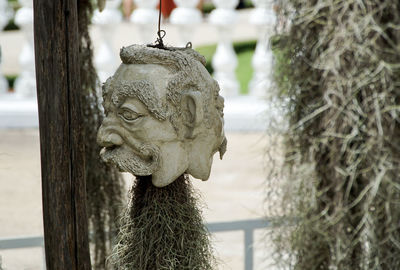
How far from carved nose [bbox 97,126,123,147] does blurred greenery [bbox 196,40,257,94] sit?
163 inches

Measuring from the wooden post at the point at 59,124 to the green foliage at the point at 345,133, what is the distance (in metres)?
0.87

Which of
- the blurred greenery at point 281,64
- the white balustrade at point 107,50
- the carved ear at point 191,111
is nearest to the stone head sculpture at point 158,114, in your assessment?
the carved ear at point 191,111

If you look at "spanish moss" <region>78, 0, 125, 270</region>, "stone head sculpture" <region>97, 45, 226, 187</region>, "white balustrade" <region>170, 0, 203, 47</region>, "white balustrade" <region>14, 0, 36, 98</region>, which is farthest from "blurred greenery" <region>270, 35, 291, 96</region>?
"white balustrade" <region>14, 0, 36, 98</region>

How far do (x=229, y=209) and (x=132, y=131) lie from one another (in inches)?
79.4

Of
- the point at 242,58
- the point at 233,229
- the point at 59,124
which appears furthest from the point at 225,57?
the point at 242,58

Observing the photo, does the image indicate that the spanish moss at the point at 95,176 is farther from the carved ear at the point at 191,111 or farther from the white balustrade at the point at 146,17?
the white balustrade at the point at 146,17

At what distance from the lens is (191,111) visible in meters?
1.42

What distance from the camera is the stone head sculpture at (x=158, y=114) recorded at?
140cm

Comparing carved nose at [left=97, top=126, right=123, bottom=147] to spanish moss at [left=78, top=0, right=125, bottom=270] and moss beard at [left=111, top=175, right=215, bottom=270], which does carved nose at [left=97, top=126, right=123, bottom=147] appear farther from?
spanish moss at [left=78, top=0, right=125, bottom=270]

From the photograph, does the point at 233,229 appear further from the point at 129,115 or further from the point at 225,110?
the point at 225,110

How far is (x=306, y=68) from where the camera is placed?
86.0 inches

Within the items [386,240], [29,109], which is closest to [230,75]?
[29,109]

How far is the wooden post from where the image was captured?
1470mm

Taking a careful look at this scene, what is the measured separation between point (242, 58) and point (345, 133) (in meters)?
4.58
